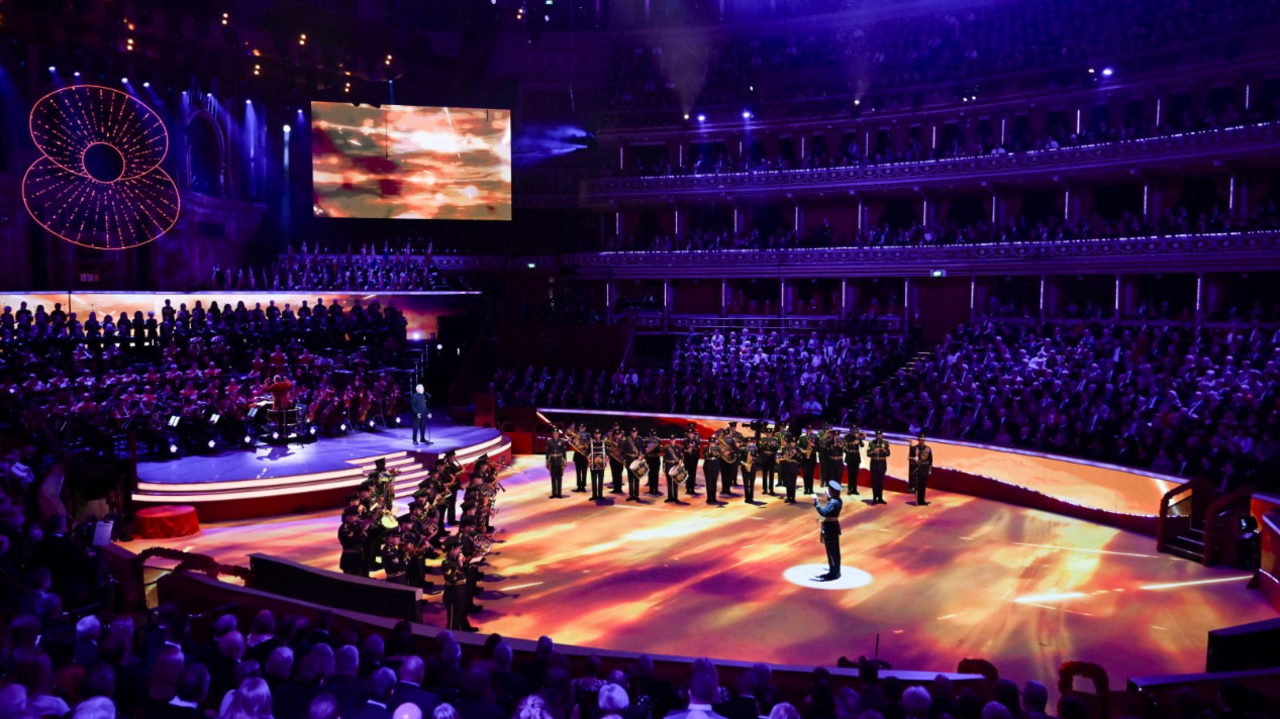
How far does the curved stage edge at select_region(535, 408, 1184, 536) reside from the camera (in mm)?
17250

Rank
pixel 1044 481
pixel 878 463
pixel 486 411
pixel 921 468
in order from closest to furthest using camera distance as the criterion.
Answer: pixel 1044 481, pixel 921 468, pixel 878 463, pixel 486 411

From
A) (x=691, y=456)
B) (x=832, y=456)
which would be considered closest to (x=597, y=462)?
(x=691, y=456)

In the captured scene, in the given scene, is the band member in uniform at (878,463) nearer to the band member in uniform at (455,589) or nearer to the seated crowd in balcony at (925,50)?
the band member in uniform at (455,589)

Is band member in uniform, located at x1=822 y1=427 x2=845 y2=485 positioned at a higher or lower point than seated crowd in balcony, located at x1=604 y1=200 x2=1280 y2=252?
lower

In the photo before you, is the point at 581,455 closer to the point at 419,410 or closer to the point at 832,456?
the point at 419,410

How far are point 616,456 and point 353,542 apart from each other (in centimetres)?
911

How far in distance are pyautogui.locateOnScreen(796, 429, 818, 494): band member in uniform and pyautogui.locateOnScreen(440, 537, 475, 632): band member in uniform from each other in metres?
10.6

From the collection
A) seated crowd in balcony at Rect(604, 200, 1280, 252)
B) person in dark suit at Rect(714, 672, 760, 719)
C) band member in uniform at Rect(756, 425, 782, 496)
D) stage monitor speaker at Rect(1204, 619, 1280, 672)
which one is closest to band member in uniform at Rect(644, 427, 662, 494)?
band member in uniform at Rect(756, 425, 782, 496)

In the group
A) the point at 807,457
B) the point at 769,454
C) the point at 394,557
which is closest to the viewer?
the point at 394,557

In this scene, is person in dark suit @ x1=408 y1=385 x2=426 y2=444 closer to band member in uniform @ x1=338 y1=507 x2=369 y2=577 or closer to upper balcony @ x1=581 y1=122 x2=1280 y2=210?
band member in uniform @ x1=338 y1=507 x2=369 y2=577

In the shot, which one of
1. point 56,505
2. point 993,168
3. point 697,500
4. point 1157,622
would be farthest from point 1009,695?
point 993,168

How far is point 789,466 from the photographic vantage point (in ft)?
64.9

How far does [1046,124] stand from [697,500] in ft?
67.0

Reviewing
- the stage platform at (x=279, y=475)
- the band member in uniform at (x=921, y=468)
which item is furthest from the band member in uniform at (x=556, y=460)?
the band member in uniform at (x=921, y=468)
